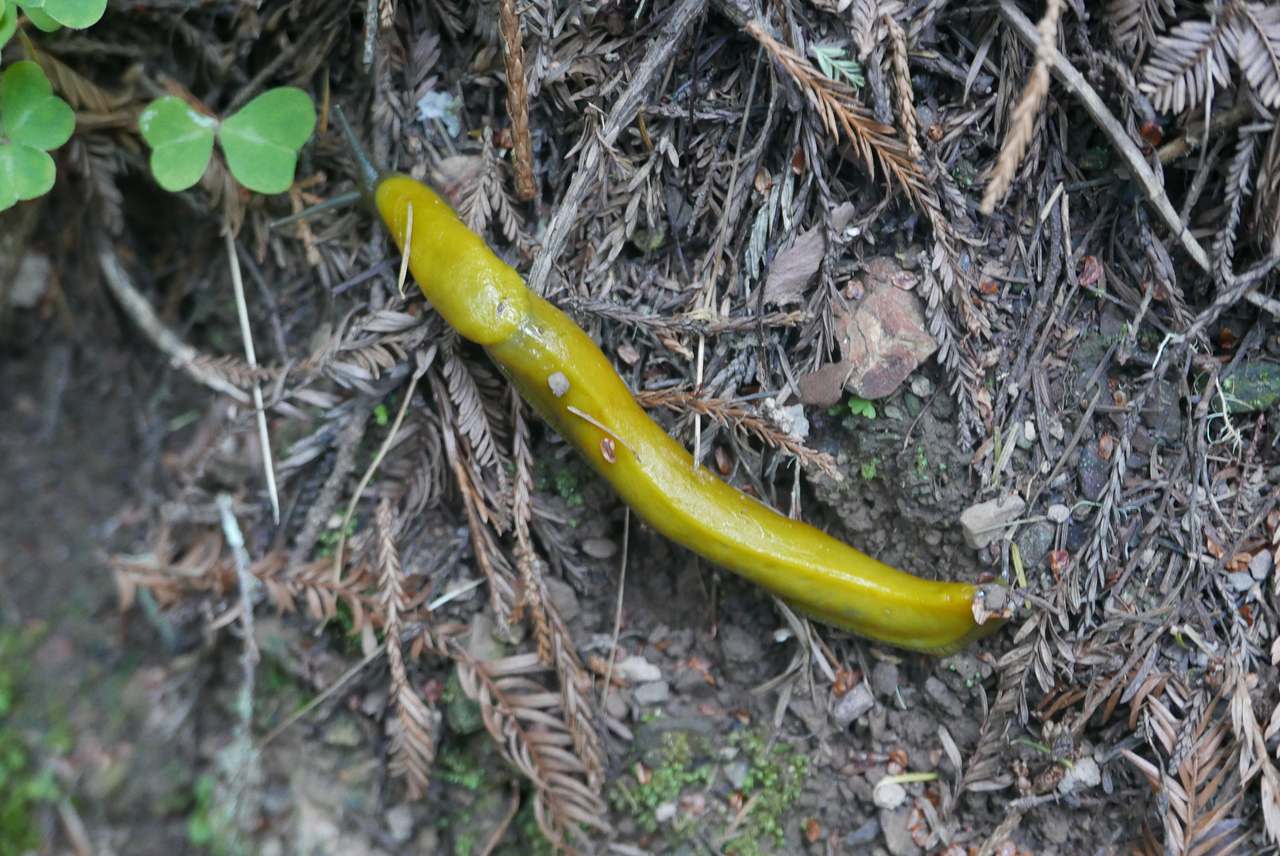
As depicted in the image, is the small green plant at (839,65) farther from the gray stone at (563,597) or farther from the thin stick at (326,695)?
the thin stick at (326,695)

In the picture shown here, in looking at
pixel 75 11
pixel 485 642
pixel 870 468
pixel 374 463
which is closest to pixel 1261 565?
pixel 870 468

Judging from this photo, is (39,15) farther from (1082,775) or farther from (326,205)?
(1082,775)

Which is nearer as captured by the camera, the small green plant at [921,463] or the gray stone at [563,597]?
the small green plant at [921,463]

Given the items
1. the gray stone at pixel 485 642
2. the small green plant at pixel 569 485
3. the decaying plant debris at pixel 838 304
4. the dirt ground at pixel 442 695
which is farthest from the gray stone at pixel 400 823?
the small green plant at pixel 569 485

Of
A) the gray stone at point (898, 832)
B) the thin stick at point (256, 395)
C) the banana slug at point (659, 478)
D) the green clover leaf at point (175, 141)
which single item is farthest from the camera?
the thin stick at point (256, 395)

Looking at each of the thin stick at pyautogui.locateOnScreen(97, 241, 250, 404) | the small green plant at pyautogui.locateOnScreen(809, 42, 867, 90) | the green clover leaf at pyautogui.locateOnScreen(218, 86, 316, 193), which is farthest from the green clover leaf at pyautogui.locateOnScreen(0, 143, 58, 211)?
the small green plant at pyautogui.locateOnScreen(809, 42, 867, 90)

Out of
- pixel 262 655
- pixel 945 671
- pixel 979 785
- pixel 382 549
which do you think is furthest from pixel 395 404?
pixel 979 785
